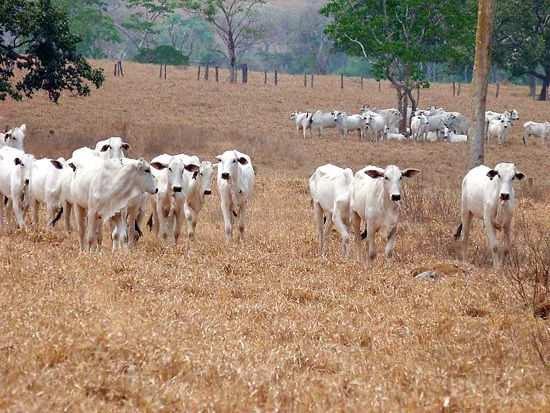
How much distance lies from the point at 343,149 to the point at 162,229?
20.5 m

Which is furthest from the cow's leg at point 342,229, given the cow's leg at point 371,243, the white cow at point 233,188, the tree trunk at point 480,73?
the tree trunk at point 480,73

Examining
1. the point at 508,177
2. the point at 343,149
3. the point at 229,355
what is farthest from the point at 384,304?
the point at 343,149

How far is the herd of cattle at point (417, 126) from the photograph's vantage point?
4091 cm

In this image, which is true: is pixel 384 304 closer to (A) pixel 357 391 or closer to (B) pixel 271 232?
(A) pixel 357 391

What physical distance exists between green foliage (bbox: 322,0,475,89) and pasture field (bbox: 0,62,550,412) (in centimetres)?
2404

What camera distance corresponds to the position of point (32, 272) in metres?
10.4

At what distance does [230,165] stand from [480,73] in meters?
6.24

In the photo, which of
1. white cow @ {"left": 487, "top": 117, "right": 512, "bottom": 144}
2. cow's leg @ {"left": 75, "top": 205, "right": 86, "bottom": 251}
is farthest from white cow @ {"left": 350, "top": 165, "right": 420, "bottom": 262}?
white cow @ {"left": 487, "top": 117, "right": 512, "bottom": 144}

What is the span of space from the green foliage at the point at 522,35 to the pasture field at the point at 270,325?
3922 centimetres

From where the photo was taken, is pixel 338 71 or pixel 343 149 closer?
pixel 343 149

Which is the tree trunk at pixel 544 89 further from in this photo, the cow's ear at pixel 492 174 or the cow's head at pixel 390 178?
the cow's head at pixel 390 178

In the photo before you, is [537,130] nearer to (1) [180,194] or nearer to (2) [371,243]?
(1) [180,194]

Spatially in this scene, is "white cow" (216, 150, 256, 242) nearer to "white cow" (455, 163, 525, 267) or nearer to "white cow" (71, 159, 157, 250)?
"white cow" (71, 159, 157, 250)

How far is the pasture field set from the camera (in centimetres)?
665
